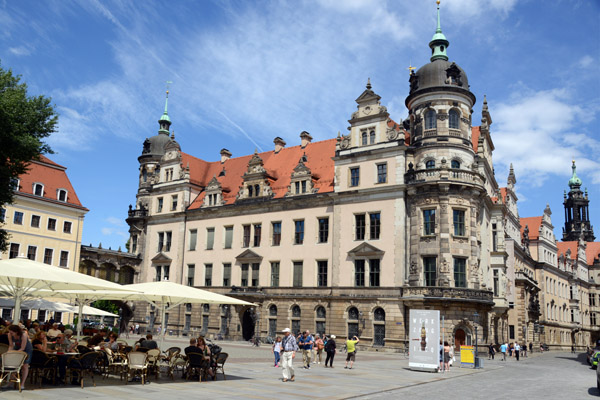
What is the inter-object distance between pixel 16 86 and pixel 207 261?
112 ft

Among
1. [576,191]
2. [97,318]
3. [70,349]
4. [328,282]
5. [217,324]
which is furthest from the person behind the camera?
[576,191]

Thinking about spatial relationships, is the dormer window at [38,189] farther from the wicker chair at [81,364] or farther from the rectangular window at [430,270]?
the wicker chair at [81,364]

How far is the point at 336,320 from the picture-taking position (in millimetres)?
48375

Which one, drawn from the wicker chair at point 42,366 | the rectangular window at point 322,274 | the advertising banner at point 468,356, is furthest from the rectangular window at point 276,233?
the wicker chair at point 42,366

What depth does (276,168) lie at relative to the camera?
60.1 m

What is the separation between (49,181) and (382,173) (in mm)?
34910

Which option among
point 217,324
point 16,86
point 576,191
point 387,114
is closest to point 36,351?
point 16,86

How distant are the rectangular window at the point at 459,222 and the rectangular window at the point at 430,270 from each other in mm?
2981

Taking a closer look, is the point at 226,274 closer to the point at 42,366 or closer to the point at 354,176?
the point at 354,176

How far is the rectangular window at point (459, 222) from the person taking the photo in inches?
1768

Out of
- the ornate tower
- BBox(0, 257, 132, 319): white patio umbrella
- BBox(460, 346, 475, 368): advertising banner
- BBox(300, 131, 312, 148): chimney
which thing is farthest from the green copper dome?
BBox(0, 257, 132, 319): white patio umbrella

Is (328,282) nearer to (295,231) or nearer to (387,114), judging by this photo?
(295,231)

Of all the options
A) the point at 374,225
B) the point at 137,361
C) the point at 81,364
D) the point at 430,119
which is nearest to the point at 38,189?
the point at 374,225

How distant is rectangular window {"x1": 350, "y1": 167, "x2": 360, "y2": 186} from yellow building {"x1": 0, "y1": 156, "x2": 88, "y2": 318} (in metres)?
30.0
